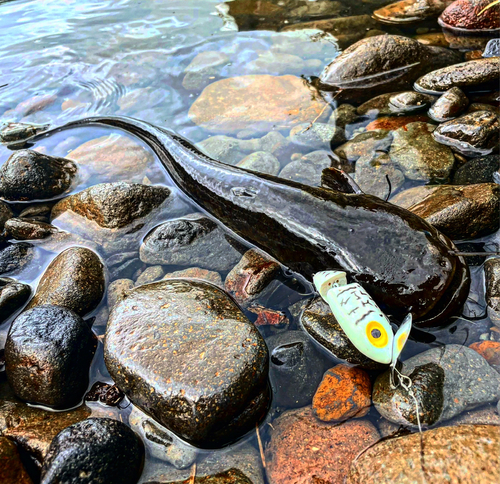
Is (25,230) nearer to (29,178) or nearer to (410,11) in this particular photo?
(29,178)

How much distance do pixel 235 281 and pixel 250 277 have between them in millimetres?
144

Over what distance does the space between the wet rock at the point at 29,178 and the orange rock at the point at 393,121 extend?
151 inches

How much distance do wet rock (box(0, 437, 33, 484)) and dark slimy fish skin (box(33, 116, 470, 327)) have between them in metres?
2.37

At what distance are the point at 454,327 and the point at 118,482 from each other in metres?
2.51

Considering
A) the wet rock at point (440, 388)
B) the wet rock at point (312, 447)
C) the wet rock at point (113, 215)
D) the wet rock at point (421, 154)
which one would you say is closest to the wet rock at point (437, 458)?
the wet rock at point (312, 447)

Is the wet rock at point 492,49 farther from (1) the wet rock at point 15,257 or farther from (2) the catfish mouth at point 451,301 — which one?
(1) the wet rock at point 15,257

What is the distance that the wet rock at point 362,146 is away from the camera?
4418mm

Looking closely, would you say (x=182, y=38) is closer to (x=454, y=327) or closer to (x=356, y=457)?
(x=454, y=327)

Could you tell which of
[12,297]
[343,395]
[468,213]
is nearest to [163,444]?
[343,395]

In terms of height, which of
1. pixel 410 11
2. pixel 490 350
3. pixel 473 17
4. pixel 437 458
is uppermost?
pixel 410 11

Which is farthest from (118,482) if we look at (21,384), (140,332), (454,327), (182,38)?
(182,38)

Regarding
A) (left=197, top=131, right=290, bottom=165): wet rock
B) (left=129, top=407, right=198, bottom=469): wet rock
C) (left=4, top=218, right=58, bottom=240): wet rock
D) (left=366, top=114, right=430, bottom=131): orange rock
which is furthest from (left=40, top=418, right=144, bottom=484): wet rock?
(left=366, top=114, right=430, bottom=131): orange rock

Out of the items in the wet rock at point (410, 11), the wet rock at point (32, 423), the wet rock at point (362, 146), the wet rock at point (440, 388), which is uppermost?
the wet rock at point (410, 11)

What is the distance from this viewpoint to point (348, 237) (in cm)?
292
